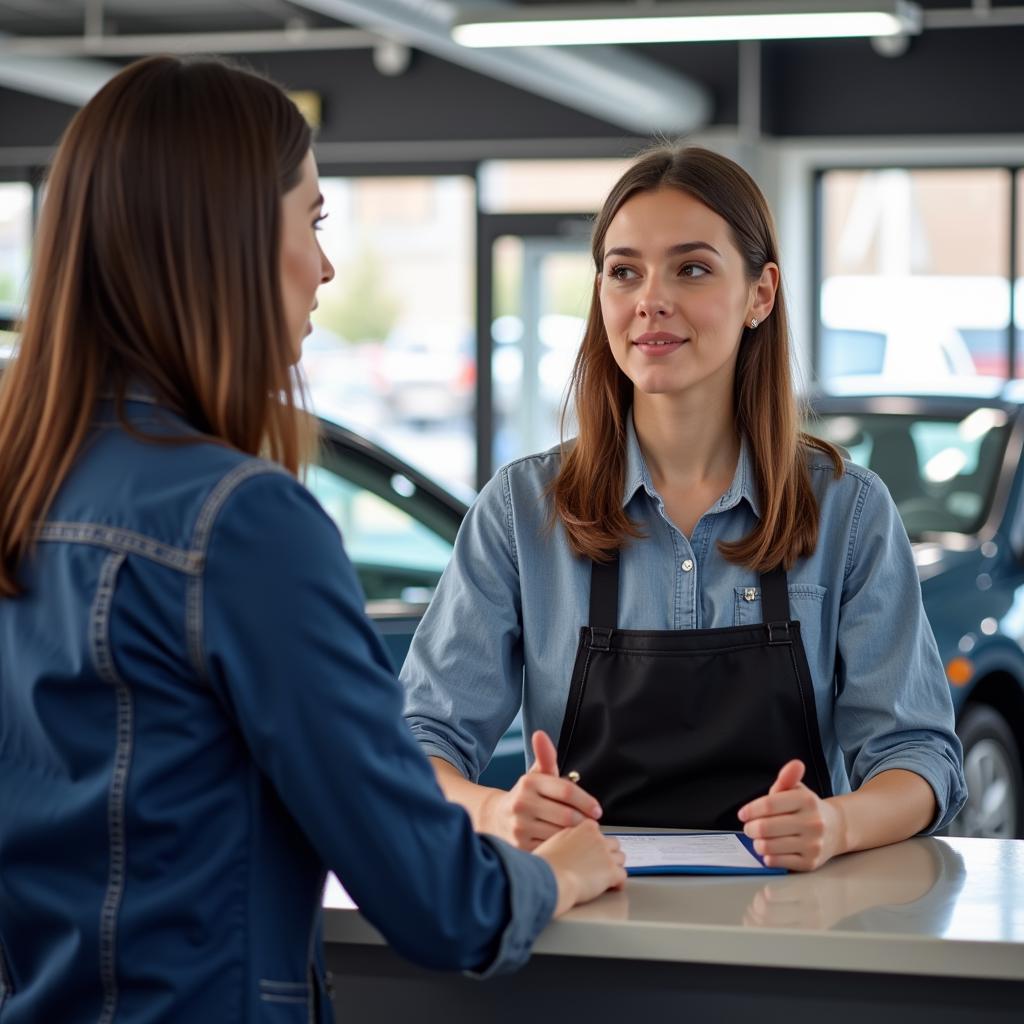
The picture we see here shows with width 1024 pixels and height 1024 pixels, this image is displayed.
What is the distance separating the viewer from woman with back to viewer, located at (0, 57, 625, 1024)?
1.37 meters

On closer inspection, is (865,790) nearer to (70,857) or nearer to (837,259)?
(70,857)

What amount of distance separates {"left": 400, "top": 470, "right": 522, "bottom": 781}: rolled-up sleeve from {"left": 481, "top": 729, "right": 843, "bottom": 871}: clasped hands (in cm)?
39

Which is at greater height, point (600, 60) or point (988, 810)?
point (600, 60)

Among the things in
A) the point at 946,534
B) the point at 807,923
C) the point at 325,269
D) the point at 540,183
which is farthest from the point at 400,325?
the point at 807,923

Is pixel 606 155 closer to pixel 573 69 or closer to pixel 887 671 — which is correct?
pixel 573 69

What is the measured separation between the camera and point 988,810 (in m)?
4.99

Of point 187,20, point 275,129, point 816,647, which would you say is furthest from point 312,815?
point 187,20

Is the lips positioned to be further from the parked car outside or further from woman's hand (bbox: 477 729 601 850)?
the parked car outside

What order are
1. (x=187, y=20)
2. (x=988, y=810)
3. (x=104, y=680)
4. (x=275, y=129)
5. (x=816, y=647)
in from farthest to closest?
(x=187, y=20) < (x=988, y=810) < (x=816, y=647) < (x=275, y=129) < (x=104, y=680)

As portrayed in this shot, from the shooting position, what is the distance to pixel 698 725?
2.29 meters

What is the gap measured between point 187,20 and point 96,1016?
977 centimetres

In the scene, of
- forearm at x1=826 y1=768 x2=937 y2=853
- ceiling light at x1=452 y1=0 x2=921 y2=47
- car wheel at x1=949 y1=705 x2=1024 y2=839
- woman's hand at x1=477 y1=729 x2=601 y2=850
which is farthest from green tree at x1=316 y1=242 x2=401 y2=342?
woman's hand at x1=477 y1=729 x2=601 y2=850

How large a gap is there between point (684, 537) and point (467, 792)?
1.66 ft

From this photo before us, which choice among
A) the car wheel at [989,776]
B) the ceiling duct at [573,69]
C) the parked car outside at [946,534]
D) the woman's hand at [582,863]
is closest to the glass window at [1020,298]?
the ceiling duct at [573,69]
